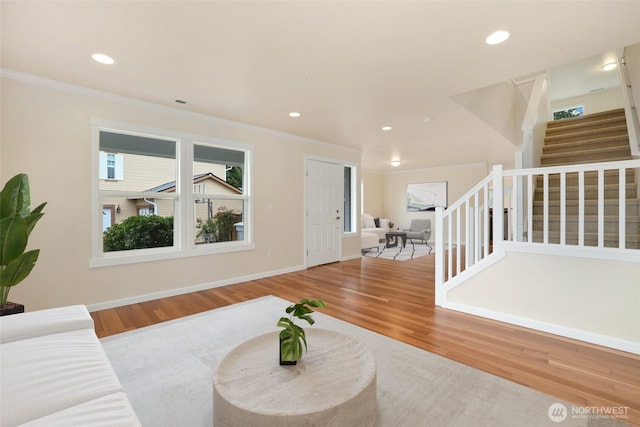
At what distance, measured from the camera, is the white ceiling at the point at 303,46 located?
1.91 meters

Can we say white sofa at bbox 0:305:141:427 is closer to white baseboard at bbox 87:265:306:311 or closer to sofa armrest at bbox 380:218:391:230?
white baseboard at bbox 87:265:306:311

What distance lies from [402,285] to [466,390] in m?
2.45

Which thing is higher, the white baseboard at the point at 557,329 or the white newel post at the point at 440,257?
the white newel post at the point at 440,257

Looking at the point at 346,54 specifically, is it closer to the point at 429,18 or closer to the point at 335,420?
the point at 429,18

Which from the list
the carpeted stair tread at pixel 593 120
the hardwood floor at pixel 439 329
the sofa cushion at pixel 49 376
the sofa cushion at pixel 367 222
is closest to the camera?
the sofa cushion at pixel 49 376

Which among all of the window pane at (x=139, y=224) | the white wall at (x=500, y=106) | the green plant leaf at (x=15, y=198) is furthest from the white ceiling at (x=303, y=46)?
the window pane at (x=139, y=224)

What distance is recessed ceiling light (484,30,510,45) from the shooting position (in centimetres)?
217

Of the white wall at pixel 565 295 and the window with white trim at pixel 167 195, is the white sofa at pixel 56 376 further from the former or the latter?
the white wall at pixel 565 295

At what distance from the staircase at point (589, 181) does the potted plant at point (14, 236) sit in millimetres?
4769

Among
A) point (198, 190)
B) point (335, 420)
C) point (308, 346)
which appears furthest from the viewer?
point (198, 190)

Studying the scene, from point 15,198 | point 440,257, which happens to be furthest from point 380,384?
point 15,198

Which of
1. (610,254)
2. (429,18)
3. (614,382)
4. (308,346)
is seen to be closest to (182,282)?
(308,346)

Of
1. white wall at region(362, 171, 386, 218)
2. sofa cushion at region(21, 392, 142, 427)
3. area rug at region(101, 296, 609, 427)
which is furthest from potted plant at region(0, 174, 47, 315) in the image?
white wall at region(362, 171, 386, 218)

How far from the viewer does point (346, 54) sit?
2.45 metres
